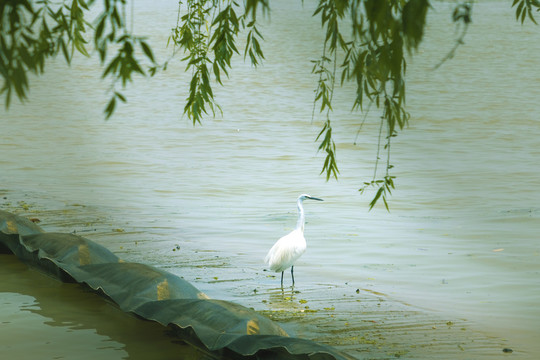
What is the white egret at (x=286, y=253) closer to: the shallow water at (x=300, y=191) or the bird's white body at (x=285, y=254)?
the bird's white body at (x=285, y=254)

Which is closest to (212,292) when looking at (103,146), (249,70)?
(103,146)

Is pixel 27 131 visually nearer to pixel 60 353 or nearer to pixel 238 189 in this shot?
pixel 238 189

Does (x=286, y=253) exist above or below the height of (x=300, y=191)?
above

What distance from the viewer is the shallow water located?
5.78 metres

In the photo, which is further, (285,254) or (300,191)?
(300,191)

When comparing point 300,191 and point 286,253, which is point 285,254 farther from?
point 300,191

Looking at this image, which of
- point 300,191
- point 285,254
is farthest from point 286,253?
point 300,191

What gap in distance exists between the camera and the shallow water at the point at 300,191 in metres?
5.78

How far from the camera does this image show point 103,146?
12.6 metres

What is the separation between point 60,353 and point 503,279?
3.17 meters

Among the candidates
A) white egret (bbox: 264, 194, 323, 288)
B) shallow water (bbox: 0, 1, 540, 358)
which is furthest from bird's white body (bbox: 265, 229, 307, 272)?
shallow water (bbox: 0, 1, 540, 358)

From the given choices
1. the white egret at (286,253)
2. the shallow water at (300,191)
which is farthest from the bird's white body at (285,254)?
the shallow water at (300,191)

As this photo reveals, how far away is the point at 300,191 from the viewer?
914cm

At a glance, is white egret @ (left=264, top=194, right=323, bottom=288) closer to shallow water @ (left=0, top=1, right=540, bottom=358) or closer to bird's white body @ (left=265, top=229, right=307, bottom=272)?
bird's white body @ (left=265, top=229, right=307, bottom=272)
